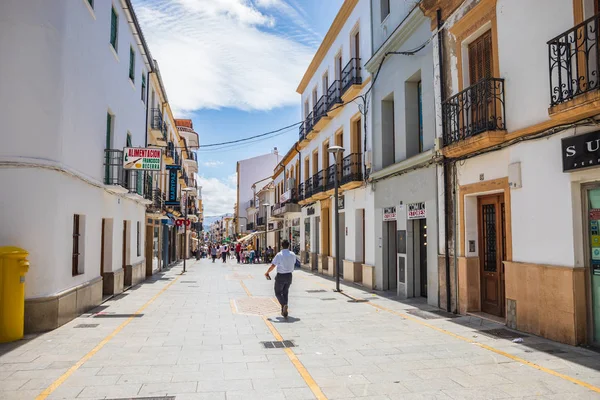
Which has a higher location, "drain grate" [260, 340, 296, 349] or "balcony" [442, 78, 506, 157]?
"balcony" [442, 78, 506, 157]

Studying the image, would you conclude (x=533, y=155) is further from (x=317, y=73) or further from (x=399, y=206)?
(x=317, y=73)

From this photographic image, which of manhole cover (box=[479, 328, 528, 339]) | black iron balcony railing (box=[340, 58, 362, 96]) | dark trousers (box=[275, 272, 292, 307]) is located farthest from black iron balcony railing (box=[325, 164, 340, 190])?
manhole cover (box=[479, 328, 528, 339])

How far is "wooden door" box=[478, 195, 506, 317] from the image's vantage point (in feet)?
30.9

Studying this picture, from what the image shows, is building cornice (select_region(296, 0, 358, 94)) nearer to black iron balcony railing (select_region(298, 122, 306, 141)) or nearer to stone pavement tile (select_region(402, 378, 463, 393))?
black iron balcony railing (select_region(298, 122, 306, 141))

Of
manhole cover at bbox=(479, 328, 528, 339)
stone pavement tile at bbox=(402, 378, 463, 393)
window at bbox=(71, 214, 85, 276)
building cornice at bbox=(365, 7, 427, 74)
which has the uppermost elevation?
building cornice at bbox=(365, 7, 427, 74)

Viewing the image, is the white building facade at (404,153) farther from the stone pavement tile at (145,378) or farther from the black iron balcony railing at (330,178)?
the stone pavement tile at (145,378)

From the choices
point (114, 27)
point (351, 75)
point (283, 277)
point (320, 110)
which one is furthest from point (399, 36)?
point (320, 110)

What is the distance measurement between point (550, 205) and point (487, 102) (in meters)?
2.45

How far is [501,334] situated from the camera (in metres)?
8.07

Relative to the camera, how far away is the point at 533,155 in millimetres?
7988

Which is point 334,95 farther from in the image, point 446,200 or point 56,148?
point 56,148

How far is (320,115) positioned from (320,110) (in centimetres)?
86

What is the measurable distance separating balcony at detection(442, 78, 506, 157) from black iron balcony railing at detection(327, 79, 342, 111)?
8710mm

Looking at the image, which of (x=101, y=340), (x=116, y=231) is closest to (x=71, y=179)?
(x=101, y=340)
